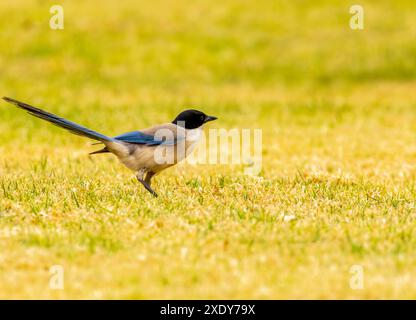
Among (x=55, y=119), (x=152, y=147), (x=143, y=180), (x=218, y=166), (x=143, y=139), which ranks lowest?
(x=143, y=180)

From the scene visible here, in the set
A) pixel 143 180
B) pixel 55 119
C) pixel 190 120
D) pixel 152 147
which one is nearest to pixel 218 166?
pixel 190 120

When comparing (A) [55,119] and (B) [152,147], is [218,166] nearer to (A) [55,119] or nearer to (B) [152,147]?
(B) [152,147]

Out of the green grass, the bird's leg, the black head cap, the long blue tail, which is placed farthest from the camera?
the black head cap

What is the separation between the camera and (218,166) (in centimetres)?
1357

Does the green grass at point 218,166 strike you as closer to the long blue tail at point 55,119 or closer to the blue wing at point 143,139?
the blue wing at point 143,139

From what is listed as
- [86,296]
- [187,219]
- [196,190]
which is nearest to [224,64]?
[196,190]

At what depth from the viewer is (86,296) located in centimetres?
643

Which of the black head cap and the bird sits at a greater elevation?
the black head cap

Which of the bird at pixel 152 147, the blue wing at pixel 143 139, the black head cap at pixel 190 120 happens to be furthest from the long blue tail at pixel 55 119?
the black head cap at pixel 190 120

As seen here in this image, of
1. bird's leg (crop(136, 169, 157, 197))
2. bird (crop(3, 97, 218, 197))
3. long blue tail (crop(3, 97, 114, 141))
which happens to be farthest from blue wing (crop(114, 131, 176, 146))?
long blue tail (crop(3, 97, 114, 141))

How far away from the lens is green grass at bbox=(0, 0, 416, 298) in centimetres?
697

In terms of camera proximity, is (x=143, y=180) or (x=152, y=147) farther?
(x=143, y=180)

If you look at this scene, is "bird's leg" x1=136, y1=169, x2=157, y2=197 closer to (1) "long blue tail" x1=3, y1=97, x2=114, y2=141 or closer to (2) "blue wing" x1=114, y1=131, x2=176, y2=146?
(2) "blue wing" x1=114, y1=131, x2=176, y2=146
